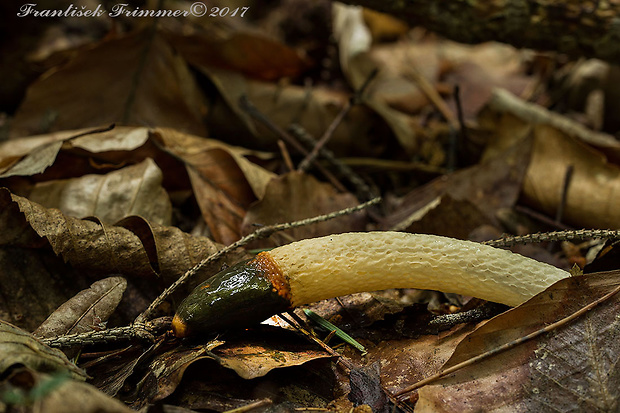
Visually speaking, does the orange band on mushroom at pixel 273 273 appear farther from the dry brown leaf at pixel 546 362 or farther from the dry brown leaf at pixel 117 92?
the dry brown leaf at pixel 117 92

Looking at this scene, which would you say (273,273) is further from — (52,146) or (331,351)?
(52,146)

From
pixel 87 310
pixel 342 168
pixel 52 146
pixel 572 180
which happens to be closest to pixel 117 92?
pixel 52 146

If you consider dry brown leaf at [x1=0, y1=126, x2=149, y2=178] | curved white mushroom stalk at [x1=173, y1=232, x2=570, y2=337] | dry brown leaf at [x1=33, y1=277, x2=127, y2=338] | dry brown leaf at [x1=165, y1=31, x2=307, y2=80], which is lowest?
dry brown leaf at [x1=33, y1=277, x2=127, y2=338]

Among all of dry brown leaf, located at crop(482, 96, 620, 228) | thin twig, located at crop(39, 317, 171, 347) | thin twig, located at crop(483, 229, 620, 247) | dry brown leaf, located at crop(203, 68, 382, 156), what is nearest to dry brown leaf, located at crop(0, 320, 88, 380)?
thin twig, located at crop(39, 317, 171, 347)

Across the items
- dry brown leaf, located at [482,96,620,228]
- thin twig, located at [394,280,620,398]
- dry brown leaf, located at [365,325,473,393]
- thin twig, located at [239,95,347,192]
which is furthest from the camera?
thin twig, located at [239,95,347,192]

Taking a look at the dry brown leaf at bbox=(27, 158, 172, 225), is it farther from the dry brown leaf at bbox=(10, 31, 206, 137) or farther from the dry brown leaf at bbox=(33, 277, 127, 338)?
the dry brown leaf at bbox=(10, 31, 206, 137)

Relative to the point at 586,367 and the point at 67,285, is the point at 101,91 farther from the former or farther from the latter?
the point at 586,367

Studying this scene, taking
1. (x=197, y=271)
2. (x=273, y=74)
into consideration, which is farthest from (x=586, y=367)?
(x=273, y=74)
